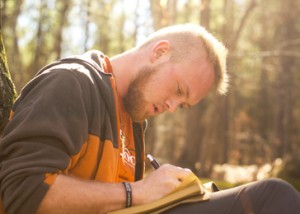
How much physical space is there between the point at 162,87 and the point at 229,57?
8677 millimetres

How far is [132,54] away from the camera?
3.00 m

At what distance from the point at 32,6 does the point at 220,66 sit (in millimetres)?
18134

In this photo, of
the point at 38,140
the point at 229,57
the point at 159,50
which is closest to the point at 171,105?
the point at 159,50

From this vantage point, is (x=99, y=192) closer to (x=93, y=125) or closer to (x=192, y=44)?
(x=93, y=125)

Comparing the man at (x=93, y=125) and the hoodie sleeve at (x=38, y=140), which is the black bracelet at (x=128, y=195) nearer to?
the man at (x=93, y=125)

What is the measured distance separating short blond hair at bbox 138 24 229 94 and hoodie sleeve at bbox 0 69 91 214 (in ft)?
3.12

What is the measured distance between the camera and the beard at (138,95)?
113 inches

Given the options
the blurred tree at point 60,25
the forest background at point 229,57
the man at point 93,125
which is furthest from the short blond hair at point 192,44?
the blurred tree at point 60,25

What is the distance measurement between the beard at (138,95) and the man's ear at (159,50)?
7 cm

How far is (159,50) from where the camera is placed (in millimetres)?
2967

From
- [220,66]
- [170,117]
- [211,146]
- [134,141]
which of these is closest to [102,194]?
[134,141]

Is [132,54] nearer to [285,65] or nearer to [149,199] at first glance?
[149,199]

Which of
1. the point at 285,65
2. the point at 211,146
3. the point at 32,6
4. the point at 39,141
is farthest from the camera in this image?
the point at 211,146

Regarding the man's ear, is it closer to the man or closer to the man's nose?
the man
